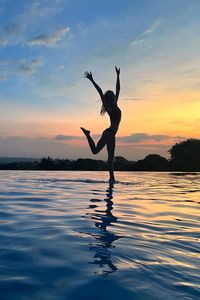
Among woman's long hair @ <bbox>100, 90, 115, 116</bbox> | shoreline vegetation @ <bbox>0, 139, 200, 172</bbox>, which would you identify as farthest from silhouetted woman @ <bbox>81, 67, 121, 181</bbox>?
shoreline vegetation @ <bbox>0, 139, 200, 172</bbox>

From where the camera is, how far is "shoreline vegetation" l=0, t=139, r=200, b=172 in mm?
22828

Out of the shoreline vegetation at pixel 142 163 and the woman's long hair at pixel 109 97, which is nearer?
the woman's long hair at pixel 109 97

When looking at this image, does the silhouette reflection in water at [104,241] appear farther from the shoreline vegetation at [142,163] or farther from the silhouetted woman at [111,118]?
the shoreline vegetation at [142,163]

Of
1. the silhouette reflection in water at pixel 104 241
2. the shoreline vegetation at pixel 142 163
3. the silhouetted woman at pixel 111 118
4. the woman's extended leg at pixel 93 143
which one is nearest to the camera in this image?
the silhouette reflection in water at pixel 104 241

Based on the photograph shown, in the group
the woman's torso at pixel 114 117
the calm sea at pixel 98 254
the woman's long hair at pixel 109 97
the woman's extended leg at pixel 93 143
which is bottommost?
the calm sea at pixel 98 254

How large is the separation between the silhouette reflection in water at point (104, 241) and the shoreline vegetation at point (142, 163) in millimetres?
17903

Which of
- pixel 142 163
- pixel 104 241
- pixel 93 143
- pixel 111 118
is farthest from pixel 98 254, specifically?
pixel 142 163

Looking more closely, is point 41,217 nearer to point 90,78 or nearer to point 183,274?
point 183,274

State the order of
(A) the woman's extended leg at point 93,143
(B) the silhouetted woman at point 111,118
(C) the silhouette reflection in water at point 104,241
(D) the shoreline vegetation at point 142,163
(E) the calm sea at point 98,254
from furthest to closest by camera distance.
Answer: (D) the shoreline vegetation at point 142,163, (B) the silhouetted woman at point 111,118, (A) the woman's extended leg at point 93,143, (C) the silhouette reflection in water at point 104,241, (E) the calm sea at point 98,254

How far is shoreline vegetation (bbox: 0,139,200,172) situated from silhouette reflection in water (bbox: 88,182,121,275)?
17903mm

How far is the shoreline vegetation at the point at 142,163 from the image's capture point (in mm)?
22828

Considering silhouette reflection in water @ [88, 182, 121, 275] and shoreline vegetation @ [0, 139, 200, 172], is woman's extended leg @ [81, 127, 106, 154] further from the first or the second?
shoreline vegetation @ [0, 139, 200, 172]

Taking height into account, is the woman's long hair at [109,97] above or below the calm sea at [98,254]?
above

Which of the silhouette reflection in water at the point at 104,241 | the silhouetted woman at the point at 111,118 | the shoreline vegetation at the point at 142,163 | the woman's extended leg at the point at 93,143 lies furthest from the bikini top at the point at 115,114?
the shoreline vegetation at the point at 142,163
